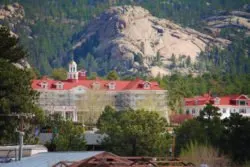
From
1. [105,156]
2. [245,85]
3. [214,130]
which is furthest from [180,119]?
[105,156]

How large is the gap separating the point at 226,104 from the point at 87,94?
27.0 metres

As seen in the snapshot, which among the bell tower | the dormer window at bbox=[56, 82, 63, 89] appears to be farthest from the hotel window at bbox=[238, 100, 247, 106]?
the dormer window at bbox=[56, 82, 63, 89]

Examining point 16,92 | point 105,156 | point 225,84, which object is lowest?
point 105,156

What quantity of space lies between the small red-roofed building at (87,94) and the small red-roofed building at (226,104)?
10.2 metres

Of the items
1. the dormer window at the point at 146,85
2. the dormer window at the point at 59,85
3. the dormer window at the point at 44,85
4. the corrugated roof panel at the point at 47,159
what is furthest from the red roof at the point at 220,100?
the corrugated roof panel at the point at 47,159

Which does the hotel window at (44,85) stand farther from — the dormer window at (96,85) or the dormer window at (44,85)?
the dormer window at (96,85)

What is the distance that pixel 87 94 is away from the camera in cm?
14700

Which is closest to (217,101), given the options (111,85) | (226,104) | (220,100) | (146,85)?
(220,100)

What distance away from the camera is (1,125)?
61.8m

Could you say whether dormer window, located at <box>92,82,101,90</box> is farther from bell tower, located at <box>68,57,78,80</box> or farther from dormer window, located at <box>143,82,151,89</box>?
bell tower, located at <box>68,57,78,80</box>

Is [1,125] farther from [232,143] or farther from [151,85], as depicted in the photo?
[151,85]

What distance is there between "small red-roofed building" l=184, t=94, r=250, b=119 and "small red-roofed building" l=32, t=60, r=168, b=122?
400 inches

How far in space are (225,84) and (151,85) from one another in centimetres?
3742

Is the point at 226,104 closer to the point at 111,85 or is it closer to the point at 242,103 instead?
the point at 242,103
